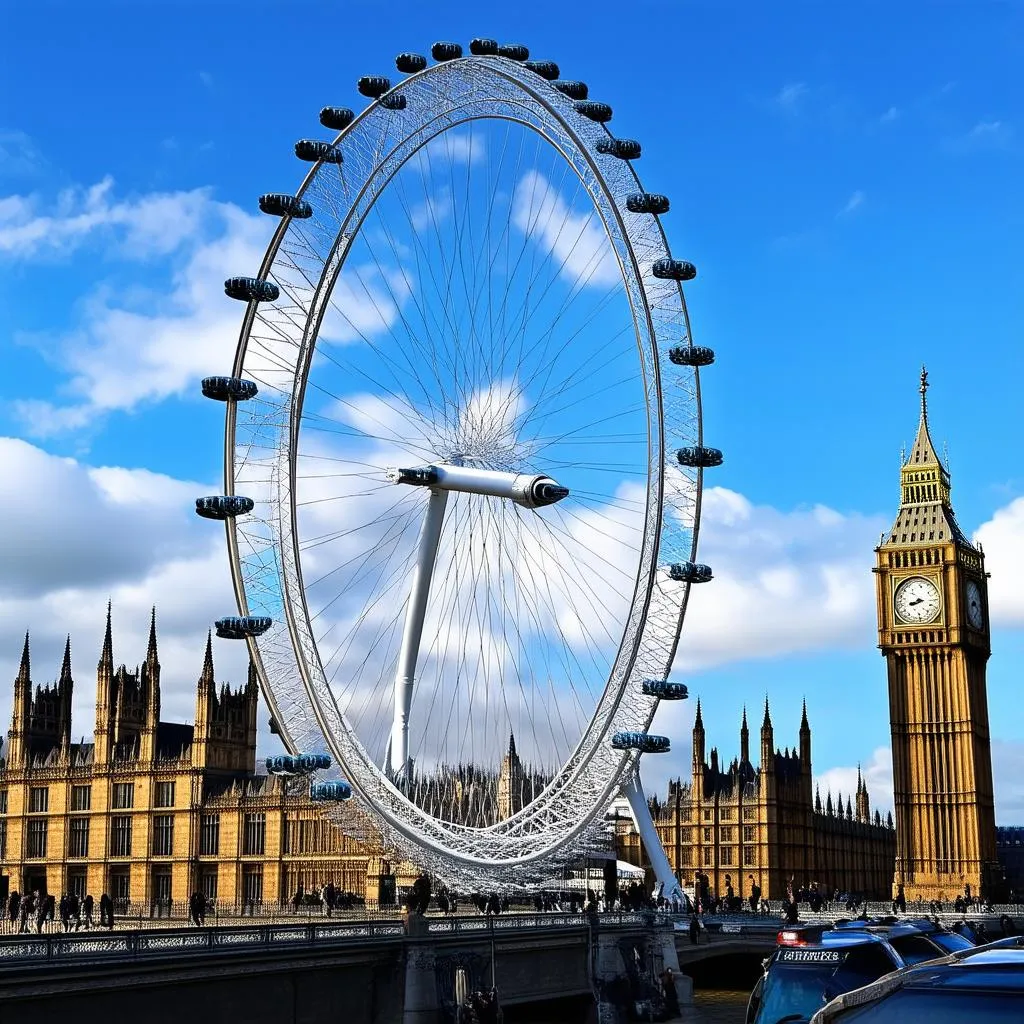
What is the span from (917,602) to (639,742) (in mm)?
61839

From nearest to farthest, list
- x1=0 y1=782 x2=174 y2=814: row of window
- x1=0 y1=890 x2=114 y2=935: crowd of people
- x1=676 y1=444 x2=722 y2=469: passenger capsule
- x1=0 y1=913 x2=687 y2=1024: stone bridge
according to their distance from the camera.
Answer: x1=0 y1=913 x2=687 y2=1024: stone bridge
x1=0 y1=890 x2=114 y2=935: crowd of people
x1=676 y1=444 x2=722 y2=469: passenger capsule
x1=0 y1=782 x2=174 y2=814: row of window

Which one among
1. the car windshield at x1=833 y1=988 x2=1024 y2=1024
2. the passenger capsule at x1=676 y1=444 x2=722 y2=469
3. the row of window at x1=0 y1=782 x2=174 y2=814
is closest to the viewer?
the car windshield at x1=833 y1=988 x2=1024 y2=1024

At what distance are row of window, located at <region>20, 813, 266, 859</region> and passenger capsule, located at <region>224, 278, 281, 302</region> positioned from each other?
183ft

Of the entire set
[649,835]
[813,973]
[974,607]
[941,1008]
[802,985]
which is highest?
[974,607]

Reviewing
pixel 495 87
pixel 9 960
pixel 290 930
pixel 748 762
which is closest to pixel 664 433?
pixel 495 87

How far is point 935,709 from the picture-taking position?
327 feet

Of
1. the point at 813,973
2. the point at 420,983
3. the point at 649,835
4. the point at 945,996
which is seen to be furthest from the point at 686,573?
the point at 945,996

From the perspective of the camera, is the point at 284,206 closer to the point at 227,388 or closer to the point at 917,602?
the point at 227,388

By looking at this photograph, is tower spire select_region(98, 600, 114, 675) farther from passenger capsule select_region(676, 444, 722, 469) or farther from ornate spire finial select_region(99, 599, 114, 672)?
passenger capsule select_region(676, 444, 722, 469)

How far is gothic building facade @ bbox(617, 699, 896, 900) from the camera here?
322 feet

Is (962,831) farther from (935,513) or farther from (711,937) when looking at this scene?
(711,937)

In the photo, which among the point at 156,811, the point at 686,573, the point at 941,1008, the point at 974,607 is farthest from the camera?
the point at 974,607

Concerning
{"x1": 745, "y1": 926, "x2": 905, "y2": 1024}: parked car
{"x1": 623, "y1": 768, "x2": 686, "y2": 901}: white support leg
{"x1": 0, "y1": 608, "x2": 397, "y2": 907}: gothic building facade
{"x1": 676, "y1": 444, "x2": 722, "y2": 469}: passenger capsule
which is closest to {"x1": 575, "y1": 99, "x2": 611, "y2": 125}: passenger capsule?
{"x1": 676, "y1": 444, "x2": 722, "y2": 469}: passenger capsule

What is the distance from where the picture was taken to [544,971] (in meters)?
38.7
